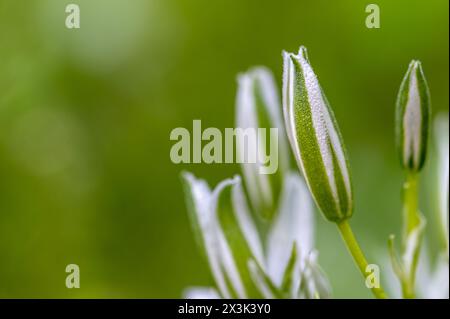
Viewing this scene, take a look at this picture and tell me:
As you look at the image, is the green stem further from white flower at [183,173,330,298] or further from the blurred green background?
the blurred green background

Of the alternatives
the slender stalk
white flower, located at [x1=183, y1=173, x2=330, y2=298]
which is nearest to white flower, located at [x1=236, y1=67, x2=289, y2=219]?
white flower, located at [x1=183, y1=173, x2=330, y2=298]

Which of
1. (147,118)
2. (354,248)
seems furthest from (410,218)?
(147,118)

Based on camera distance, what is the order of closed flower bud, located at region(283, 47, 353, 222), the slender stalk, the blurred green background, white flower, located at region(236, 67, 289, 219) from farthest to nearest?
the blurred green background
white flower, located at region(236, 67, 289, 219)
the slender stalk
closed flower bud, located at region(283, 47, 353, 222)

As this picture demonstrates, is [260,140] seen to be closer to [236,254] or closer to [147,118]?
[236,254]

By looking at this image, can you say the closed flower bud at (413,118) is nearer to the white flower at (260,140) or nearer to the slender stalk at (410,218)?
the slender stalk at (410,218)
